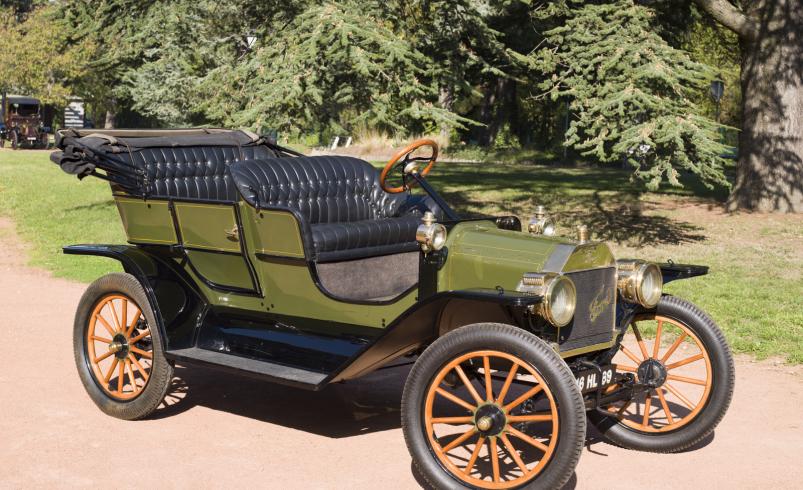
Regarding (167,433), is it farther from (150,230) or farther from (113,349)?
(150,230)

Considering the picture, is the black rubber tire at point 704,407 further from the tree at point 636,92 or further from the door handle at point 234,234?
the tree at point 636,92

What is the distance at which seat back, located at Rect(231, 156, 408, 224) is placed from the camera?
6.30 meters

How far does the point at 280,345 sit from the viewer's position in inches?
222

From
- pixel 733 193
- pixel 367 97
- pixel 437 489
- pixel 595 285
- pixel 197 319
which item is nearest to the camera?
pixel 437 489

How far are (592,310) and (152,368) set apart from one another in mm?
2461

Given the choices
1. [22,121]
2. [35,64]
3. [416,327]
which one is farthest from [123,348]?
[35,64]

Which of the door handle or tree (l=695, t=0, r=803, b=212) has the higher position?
tree (l=695, t=0, r=803, b=212)

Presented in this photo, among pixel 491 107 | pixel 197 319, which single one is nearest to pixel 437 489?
pixel 197 319

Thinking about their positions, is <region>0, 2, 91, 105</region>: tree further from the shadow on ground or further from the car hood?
the car hood

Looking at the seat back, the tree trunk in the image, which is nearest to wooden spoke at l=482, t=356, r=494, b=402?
the seat back

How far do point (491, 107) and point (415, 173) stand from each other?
24.3 meters

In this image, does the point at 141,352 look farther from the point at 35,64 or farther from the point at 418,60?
the point at 35,64

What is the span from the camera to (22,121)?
3384cm

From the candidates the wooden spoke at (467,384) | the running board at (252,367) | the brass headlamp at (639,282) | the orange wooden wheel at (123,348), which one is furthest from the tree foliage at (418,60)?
the wooden spoke at (467,384)
